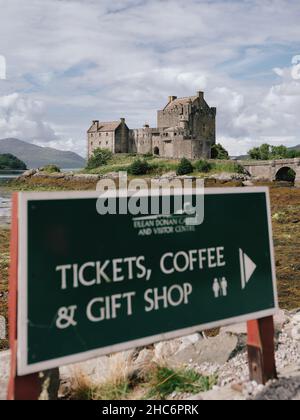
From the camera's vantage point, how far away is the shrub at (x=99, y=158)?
7931cm

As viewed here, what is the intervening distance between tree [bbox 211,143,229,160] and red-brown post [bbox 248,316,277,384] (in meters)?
76.4

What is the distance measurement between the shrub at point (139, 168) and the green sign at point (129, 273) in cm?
6264

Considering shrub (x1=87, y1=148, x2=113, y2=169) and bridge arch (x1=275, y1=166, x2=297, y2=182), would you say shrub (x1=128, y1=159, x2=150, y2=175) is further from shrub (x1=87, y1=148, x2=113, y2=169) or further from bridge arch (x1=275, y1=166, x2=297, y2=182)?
bridge arch (x1=275, y1=166, x2=297, y2=182)

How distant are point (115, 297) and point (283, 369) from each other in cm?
232

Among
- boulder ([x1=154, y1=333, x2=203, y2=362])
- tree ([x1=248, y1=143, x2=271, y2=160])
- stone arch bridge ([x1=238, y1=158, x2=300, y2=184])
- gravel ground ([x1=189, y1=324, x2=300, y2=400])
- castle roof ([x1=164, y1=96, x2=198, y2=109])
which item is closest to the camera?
gravel ground ([x1=189, y1=324, x2=300, y2=400])

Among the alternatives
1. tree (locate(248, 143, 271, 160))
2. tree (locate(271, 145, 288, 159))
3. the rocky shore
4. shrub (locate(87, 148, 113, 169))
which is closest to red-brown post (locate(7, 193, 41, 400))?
the rocky shore

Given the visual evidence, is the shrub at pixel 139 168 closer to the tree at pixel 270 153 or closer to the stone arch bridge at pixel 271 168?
the stone arch bridge at pixel 271 168

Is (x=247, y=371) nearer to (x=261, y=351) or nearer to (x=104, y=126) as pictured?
(x=261, y=351)

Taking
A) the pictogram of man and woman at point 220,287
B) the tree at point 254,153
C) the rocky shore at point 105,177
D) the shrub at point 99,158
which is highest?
the tree at point 254,153

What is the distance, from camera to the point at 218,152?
264ft

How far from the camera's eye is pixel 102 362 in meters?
5.44

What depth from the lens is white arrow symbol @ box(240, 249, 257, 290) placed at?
4.31 meters

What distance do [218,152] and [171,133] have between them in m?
9.22

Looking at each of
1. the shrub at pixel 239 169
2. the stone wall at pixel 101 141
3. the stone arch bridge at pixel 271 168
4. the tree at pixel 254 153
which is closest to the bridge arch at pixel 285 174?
the stone arch bridge at pixel 271 168
